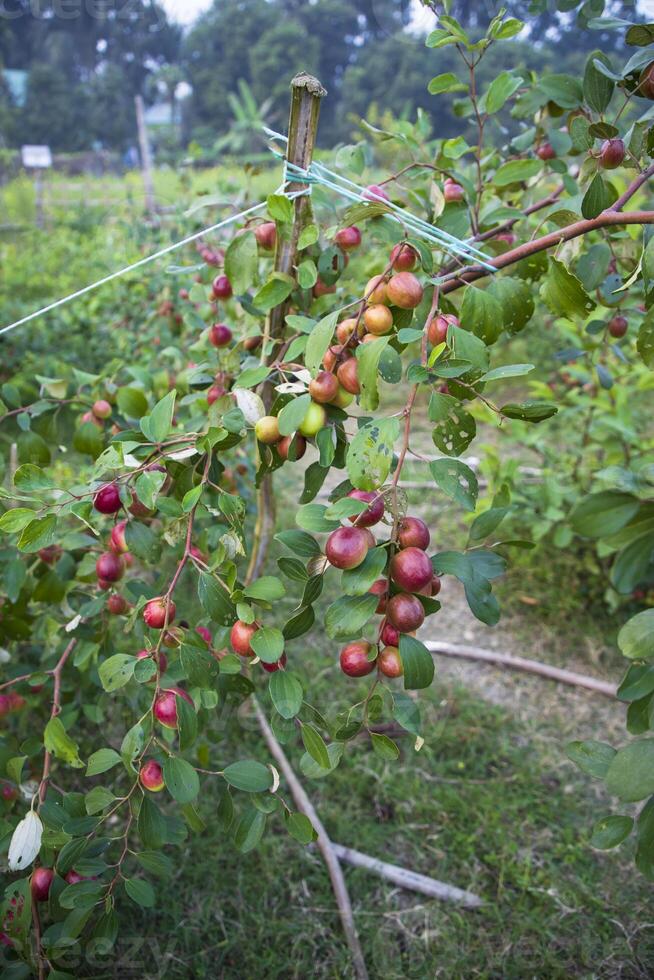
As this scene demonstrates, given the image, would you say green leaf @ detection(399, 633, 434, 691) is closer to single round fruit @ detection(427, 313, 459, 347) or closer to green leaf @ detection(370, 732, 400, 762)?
green leaf @ detection(370, 732, 400, 762)

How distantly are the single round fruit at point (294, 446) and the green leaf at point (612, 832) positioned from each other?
377mm

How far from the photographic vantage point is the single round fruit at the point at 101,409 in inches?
32.9

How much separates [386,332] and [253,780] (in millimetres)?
404

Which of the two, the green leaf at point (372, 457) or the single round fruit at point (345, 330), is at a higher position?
the single round fruit at point (345, 330)

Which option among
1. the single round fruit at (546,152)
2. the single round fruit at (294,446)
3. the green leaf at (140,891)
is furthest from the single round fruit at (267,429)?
the single round fruit at (546,152)

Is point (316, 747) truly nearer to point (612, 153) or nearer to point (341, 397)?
point (341, 397)

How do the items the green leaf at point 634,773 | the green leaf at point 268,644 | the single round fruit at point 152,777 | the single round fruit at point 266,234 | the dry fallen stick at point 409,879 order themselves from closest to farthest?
the green leaf at point 634,773
the green leaf at point 268,644
the single round fruit at point 152,777
the single round fruit at point 266,234
the dry fallen stick at point 409,879

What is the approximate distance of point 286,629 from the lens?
523 mm

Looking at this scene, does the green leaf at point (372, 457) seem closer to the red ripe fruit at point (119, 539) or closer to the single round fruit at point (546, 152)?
the red ripe fruit at point (119, 539)

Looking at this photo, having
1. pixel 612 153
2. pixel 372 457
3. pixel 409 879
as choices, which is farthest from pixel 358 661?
pixel 409 879

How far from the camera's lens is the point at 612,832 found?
1.70ft

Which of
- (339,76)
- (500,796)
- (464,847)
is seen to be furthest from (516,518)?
(339,76)

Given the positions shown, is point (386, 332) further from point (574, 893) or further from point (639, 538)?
point (574, 893)

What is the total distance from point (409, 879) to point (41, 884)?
57 cm
